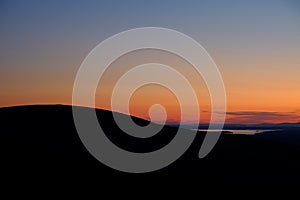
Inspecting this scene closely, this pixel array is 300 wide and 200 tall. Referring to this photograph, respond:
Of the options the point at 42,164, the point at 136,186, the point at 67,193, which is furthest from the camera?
the point at 42,164

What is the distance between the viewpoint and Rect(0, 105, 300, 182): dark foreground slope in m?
20.1

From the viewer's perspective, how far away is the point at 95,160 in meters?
23.3

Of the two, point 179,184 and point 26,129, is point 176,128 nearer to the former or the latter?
point 26,129

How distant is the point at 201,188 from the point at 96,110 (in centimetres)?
2226

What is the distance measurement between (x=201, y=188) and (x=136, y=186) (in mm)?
3240

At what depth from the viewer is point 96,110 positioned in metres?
40.2

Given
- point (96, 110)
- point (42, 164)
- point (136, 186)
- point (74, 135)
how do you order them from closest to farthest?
1. point (136, 186)
2. point (42, 164)
3. point (74, 135)
4. point (96, 110)

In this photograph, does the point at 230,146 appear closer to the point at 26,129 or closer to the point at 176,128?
the point at 176,128

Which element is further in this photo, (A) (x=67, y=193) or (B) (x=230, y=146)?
(B) (x=230, y=146)

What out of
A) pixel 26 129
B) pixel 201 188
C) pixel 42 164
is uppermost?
pixel 26 129

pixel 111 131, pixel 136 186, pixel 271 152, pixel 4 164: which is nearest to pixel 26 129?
pixel 111 131

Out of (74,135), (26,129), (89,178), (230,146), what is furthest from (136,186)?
(230,146)

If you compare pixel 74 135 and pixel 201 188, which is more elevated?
pixel 74 135

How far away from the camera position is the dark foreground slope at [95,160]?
20.1 metres
